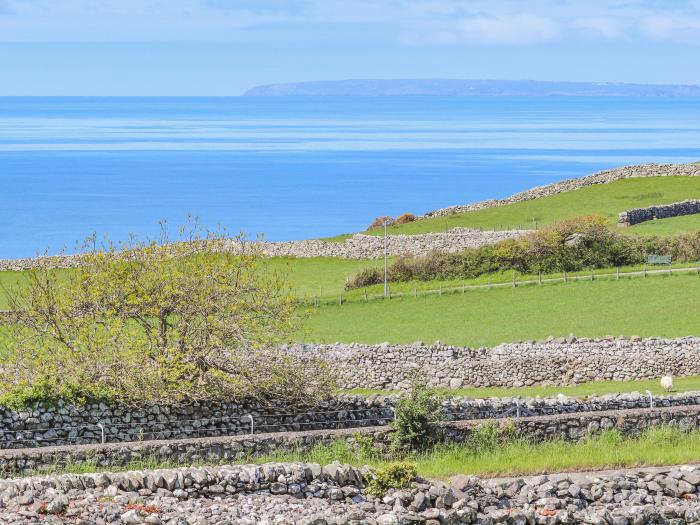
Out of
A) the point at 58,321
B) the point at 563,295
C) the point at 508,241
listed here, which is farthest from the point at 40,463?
the point at 508,241

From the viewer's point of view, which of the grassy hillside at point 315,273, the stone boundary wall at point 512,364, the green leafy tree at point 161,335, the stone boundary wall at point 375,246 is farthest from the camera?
the stone boundary wall at point 375,246

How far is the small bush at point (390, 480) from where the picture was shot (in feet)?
66.9

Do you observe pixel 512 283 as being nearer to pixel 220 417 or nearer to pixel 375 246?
pixel 375 246

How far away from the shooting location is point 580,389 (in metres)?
38.0

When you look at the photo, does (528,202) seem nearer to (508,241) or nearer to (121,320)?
(508,241)

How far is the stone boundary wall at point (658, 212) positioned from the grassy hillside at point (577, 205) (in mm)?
1803

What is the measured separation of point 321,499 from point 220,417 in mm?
8587

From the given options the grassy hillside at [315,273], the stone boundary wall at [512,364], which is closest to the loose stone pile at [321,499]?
the stone boundary wall at [512,364]

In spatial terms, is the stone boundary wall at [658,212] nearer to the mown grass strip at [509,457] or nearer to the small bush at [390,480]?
the mown grass strip at [509,457]

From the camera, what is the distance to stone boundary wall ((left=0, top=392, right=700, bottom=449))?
1027 inches

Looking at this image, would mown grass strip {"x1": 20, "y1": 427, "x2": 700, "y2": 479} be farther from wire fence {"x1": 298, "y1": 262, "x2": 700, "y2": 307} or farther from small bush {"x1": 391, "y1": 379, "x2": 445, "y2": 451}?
wire fence {"x1": 298, "y1": 262, "x2": 700, "y2": 307}

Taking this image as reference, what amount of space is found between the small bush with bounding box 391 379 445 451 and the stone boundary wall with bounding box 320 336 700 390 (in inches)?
500

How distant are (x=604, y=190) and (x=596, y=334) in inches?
1940

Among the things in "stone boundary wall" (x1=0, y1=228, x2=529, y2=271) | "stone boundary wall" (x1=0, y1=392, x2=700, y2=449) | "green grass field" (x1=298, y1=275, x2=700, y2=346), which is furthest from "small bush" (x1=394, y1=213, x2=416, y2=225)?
Answer: "stone boundary wall" (x1=0, y1=392, x2=700, y2=449)
